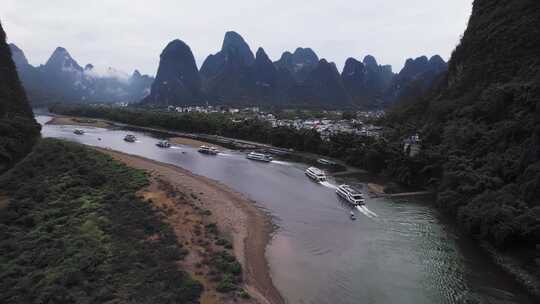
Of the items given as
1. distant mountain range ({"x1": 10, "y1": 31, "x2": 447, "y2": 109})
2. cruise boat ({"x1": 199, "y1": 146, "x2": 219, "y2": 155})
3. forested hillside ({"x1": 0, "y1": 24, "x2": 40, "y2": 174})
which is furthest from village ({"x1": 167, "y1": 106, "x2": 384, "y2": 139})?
A: distant mountain range ({"x1": 10, "y1": 31, "x2": 447, "y2": 109})

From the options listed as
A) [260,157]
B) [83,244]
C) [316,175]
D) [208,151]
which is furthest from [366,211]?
[208,151]

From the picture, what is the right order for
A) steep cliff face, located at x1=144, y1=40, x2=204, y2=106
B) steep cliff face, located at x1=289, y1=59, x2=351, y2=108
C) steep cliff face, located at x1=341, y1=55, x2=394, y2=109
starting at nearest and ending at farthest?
steep cliff face, located at x1=144, y1=40, x2=204, y2=106 → steep cliff face, located at x1=289, y1=59, x2=351, y2=108 → steep cliff face, located at x1=341, y1=55, x2=394, y2=109

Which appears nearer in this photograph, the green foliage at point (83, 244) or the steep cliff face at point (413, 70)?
the green foliage at point (83, 244)

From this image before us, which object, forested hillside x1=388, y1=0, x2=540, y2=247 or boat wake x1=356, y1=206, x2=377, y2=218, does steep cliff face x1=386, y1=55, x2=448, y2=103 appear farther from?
boat wake x1=356, y1=206, x2=377, y2=218

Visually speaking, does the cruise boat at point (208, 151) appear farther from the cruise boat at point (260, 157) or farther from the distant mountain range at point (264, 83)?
the distant mountain range at point (264, 83)

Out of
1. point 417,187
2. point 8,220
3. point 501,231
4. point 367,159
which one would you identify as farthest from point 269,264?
point 367,159

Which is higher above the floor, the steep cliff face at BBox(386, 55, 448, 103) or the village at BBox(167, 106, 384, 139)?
the steep cliff face at BBox(386, 55, 448, 103)

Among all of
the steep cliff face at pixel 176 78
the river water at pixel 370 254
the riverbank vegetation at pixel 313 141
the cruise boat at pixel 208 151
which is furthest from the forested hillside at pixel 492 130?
the steep cliff face at pixel 176 78
